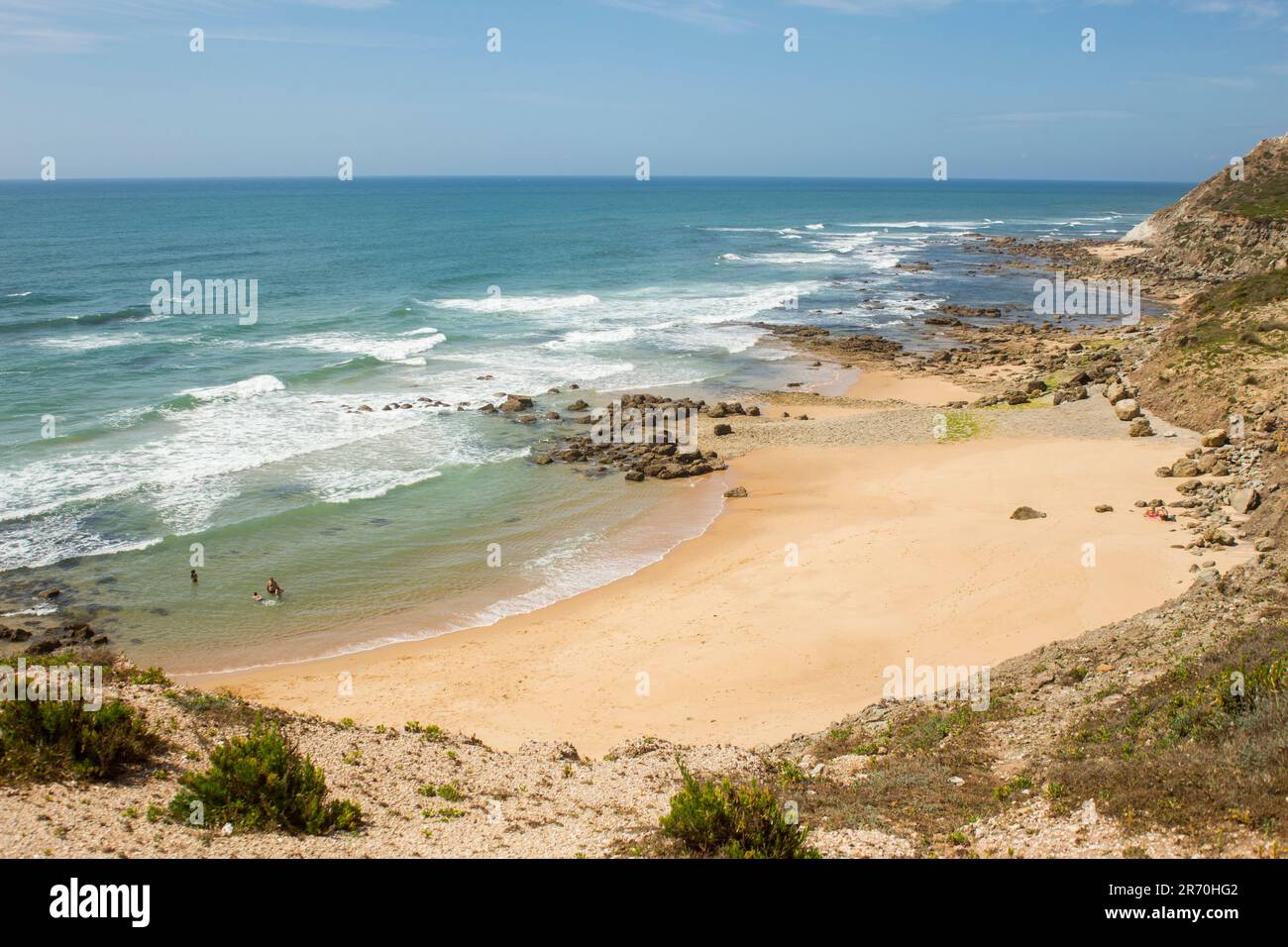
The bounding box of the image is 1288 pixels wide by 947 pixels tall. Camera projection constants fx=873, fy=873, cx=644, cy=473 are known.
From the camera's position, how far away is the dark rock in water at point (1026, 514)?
2178cm

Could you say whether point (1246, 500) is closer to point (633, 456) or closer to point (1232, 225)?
point (633, 456)

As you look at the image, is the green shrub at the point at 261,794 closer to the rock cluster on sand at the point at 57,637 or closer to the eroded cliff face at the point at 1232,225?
the rock cluster on sand at the point at 57,637

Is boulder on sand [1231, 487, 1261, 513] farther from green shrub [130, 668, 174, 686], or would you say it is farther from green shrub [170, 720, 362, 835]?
green shrub [130, 668, 174, 686]

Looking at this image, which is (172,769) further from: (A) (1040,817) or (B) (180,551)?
(B) (180,551)

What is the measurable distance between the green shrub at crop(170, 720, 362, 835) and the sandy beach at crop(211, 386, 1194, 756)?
4886 millimetres

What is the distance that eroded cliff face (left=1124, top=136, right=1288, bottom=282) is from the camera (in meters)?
60.7

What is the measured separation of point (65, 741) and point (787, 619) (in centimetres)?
→ 1232

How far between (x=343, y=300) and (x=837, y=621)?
46.3 meters

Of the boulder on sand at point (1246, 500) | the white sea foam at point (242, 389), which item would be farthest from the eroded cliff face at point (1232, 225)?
→ the white sea foam at point (242, 389)

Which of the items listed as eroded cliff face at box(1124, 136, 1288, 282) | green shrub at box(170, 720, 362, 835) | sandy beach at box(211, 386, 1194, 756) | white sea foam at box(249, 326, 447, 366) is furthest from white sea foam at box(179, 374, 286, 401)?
eroded cliff face at box(1124, 136, 1288, 282)

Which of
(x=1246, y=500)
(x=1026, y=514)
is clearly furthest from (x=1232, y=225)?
(x=1026, y=514)
